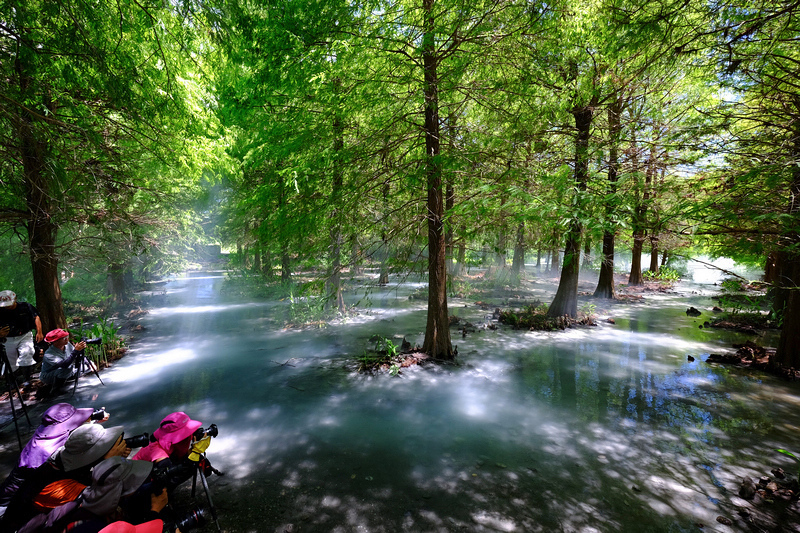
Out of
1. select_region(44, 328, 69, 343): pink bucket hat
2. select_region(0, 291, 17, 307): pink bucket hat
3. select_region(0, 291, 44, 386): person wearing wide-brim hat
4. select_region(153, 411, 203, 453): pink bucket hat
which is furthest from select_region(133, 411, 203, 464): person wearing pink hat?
select_region(0, 291, 17, 307): pink bucket hat

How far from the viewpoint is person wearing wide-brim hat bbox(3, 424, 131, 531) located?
2939mm

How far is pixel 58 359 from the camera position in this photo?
6.63m

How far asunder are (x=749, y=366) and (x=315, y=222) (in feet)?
36.7

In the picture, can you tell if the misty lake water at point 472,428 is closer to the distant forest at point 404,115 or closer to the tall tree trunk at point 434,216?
the tall tree trunk at point 434,216

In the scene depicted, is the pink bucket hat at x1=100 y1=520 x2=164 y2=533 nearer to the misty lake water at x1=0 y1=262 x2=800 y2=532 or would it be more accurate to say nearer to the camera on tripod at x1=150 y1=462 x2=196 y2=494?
the camera on tripod at x1=150 y1=462 x2=196 y2=494

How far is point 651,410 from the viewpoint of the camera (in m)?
6.45

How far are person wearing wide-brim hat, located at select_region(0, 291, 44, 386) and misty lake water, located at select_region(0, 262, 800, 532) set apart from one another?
104cm

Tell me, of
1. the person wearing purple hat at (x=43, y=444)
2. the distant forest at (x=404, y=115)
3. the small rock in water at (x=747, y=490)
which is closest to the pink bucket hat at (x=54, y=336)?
the distant forest at (x=404, y=115)

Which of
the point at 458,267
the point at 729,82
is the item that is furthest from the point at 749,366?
the point at 458,267

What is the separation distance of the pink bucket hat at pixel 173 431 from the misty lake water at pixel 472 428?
94 centimetres

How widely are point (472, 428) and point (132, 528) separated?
15.6 ft

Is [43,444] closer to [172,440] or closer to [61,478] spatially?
[61,478]

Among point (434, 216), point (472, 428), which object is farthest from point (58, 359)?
point (434, 216)

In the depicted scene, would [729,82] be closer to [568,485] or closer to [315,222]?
[568,485]
